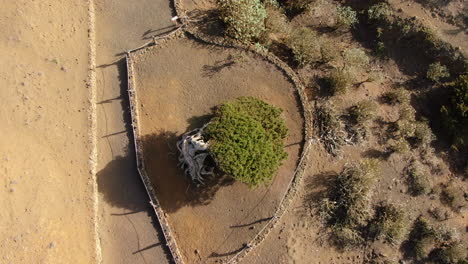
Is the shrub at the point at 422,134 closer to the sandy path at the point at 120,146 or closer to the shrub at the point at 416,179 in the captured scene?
the shrub at the point at 416,179

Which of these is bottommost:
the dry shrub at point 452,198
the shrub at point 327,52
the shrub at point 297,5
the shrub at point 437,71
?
the dry shrub at point 452,198

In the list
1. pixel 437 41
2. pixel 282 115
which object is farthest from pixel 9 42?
pixel 437 41

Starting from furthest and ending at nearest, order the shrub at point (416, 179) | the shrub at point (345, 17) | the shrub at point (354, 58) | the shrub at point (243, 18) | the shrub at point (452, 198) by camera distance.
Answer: the shrub at point (345, 17), the shrub at point (354, 58), the shrub at point (243, 18), the shrub at point (452, 198), the shrub at point (416, 179)

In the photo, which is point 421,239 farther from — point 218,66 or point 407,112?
point 218,66

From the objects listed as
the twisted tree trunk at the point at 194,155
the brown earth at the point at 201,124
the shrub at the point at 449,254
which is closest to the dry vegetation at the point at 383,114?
the shrub at the point at 449,254

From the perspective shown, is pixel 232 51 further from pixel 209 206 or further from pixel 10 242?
pixel 10 242

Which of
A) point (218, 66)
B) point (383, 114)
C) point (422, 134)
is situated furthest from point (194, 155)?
point (422, 134)
